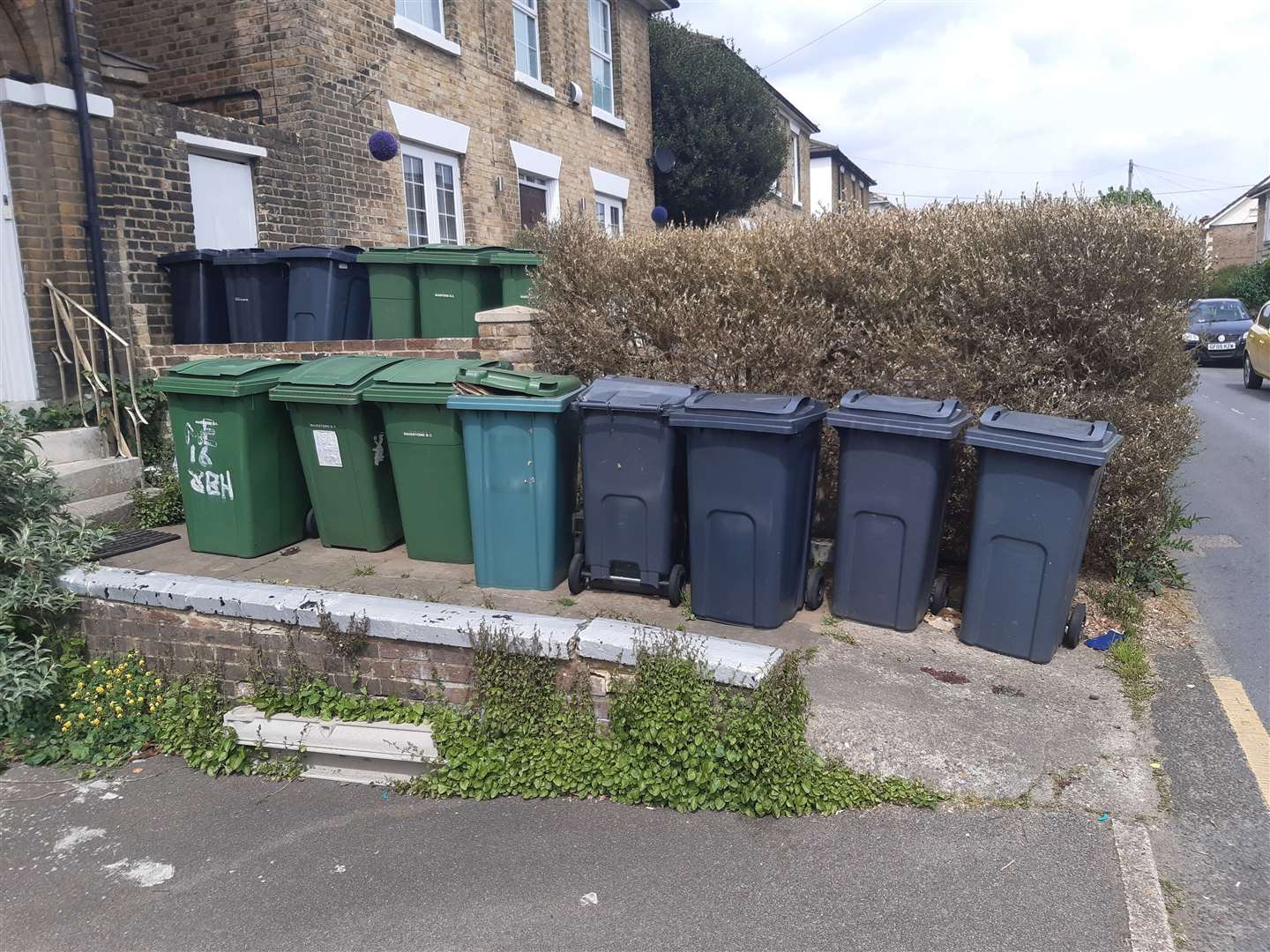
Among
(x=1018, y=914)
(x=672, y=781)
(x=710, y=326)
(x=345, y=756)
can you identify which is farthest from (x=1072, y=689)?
(x=345, y=756)

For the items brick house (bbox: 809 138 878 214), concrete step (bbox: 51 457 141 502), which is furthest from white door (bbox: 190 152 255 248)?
brick house (bbox: 809 138 878 214)

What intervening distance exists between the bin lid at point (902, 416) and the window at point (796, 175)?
2334 cm

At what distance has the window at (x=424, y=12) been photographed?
1101 centimetres

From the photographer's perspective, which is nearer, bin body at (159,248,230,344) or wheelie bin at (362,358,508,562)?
wheelie bin at (362,358,508,562)

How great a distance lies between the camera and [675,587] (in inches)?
196

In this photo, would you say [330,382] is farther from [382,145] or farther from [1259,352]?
[1259,352]

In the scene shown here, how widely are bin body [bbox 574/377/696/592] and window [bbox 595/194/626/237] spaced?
1141cm

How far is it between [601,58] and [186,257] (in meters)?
10.0

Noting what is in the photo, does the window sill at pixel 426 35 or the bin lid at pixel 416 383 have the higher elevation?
the window sill at pixel 426 35

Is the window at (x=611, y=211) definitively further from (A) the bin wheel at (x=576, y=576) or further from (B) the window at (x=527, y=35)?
(A) the bin wheel at (x=576, y=576)

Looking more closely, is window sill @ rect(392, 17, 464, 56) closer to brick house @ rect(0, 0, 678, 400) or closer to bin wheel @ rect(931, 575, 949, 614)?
brick house @ rect(0, 0, 678, 400)

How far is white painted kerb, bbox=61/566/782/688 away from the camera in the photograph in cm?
386

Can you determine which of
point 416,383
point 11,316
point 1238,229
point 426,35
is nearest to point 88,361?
point 11,316

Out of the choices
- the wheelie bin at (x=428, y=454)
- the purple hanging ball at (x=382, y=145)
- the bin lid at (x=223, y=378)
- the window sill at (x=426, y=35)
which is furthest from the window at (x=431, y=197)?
the wheelie bin at (x=428, y=454)
